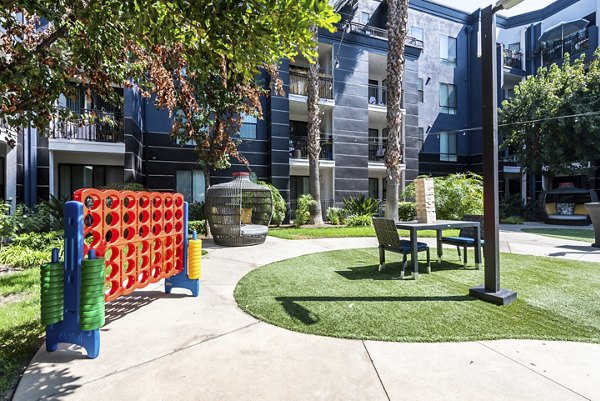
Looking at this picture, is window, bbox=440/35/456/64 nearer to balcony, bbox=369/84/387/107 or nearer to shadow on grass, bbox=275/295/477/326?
balcony, bbox=369/84/387/107

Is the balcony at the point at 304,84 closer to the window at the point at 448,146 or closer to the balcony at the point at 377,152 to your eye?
the balcony at the point at 377,152

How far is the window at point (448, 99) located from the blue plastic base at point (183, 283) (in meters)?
23.0

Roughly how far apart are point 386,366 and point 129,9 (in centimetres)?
365

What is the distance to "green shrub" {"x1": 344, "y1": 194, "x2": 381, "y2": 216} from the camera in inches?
630

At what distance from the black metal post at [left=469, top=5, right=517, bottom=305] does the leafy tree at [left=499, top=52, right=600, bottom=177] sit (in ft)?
54.0

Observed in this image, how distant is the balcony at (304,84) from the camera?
1661cm

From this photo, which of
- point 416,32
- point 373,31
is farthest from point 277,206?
point 416,32

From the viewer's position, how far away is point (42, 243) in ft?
26.1

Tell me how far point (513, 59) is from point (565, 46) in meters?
3.08

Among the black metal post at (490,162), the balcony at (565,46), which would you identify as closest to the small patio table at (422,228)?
the black metal post at (490,162)

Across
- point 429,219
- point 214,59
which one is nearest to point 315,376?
point 214,59

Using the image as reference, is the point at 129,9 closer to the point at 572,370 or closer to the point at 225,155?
the point at 572,370

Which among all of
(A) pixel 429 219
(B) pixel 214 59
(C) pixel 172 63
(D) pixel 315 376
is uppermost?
(C) pixel 172 63

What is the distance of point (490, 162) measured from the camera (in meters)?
4.25
